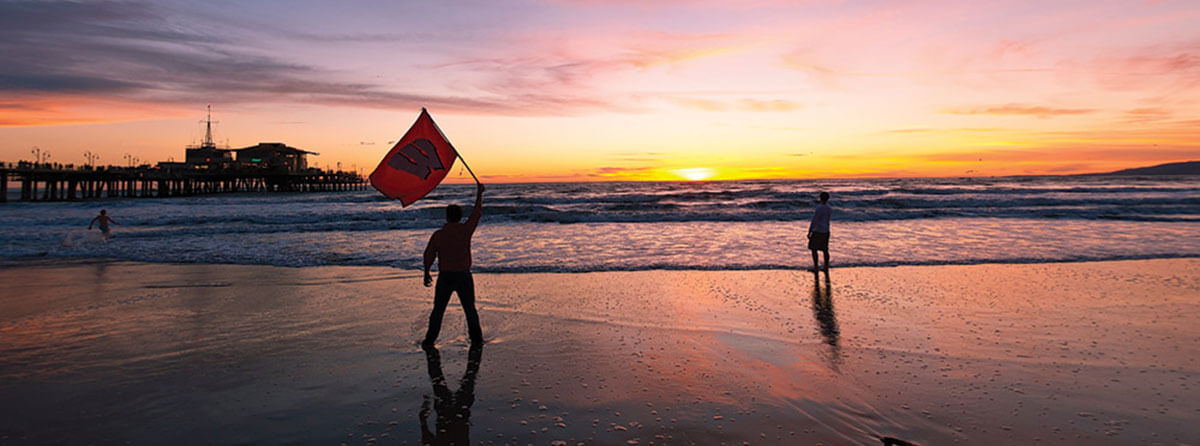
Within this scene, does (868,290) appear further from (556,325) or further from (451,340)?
(451,340)

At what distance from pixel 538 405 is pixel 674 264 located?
8615mm

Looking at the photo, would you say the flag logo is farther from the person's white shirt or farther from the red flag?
the person's white shirt

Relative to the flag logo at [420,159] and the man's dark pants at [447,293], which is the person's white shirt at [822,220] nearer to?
the man's dark pants at [447,293]

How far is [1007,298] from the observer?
358 inches

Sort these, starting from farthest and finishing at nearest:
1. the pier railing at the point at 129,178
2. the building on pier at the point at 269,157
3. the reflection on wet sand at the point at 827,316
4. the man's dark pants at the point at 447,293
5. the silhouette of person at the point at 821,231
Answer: the building on pier at the point at 269,157, the pier railing at the point at 129,178, the silhouette of person at the point at 821,231, the man's dark pants at the point at 447,293, the reflection on wet sand at the point at 827,316

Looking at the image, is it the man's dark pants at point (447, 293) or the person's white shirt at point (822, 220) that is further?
the person's white shirt at point (822, 220)

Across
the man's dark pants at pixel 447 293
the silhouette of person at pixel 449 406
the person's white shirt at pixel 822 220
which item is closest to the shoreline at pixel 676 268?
the person's white shirt at pixel 822 220

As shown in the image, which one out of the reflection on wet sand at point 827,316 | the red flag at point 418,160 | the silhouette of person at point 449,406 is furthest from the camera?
the red flag at point 418,160

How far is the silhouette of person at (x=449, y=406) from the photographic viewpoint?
13.8ft

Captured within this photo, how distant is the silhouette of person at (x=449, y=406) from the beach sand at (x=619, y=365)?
2 centimetres

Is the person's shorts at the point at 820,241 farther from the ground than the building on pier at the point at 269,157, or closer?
closer

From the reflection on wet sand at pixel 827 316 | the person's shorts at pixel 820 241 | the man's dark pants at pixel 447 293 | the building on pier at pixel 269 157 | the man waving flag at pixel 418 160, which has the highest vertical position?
the building on pier at pixel 269 157

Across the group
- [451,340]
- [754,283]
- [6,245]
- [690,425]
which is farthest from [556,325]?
[6,245]

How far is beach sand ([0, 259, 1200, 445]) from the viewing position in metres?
4.37
